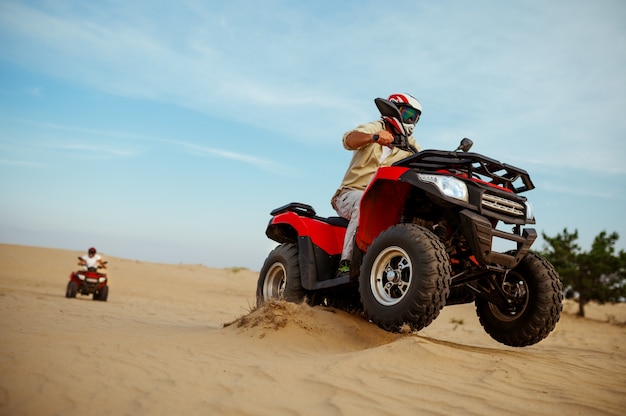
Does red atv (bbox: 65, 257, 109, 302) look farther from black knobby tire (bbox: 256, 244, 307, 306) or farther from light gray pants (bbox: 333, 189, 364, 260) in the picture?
light gray pants (bbox: 333, 189, 364, 260)

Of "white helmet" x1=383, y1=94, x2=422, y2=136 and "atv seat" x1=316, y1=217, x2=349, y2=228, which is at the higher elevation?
"white helmet" x1=383, y1=94, x2=422, y2=136

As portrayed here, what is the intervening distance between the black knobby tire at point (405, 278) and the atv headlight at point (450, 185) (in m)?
0.34

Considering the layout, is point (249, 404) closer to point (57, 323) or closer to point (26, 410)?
point (26, 410)

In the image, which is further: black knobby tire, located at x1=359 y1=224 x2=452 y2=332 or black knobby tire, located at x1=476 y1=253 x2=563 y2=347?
black knobby tire, located at x1=476 y1=253 x2=563 y2=347

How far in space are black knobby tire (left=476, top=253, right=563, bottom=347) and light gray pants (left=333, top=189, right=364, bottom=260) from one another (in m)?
1.46

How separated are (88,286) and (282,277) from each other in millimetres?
9728

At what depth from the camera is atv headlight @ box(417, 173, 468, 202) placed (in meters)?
4.22

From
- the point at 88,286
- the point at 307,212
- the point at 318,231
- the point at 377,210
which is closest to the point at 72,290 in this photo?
the point at 88,286

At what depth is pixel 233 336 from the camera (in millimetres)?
4941

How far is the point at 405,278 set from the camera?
14.6 ft

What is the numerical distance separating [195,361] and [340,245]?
2.37 metres

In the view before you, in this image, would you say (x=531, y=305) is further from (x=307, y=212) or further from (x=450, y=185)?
(x=307, y=212)

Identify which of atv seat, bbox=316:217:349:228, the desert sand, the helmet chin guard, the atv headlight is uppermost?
the helmet chin guard

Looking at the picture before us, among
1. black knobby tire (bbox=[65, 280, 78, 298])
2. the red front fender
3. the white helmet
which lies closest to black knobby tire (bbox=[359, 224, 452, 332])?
the red front fender
